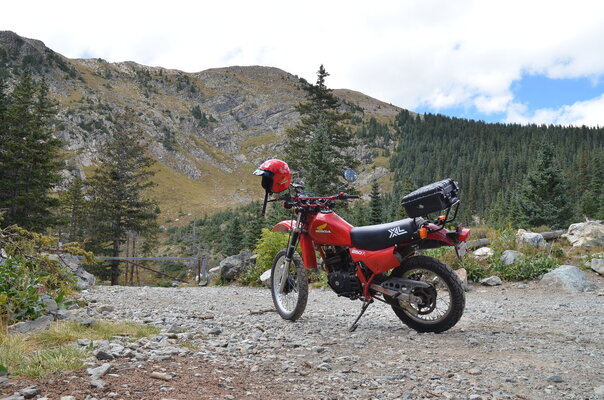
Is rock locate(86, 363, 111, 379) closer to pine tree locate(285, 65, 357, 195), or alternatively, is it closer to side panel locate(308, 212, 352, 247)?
side panel locate(308, 212, 352, 247)

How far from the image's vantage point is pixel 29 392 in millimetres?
2395

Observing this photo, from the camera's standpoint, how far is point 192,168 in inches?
7648

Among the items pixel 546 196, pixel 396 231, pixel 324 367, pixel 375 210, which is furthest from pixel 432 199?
pixel 546 196

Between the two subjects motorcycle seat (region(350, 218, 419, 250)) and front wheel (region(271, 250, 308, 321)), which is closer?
motorcycle seat (region(350, 218, 419, 250))

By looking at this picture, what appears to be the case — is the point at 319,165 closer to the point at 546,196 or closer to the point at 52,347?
the point at 546,196

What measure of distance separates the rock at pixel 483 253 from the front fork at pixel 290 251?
6.86 meters

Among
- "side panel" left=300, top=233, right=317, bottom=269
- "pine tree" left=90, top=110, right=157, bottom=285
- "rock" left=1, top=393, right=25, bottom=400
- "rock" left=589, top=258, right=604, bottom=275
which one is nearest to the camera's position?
"rock" left=1, top=393, right=25, bottom=400

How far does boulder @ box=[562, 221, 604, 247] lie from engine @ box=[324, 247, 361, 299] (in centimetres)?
933

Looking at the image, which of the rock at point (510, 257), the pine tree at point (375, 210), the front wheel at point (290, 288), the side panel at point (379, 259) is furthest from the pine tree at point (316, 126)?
the side panel at point (379, 259)

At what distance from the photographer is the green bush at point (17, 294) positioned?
4086 millimetres

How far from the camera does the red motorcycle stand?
170 inches

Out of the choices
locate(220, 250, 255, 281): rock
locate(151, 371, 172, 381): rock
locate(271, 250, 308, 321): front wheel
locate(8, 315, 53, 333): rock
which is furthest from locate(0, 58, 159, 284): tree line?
locate(151, 371, 172, 381): rock

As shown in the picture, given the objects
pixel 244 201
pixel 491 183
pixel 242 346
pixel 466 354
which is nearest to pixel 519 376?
pixel 466 354

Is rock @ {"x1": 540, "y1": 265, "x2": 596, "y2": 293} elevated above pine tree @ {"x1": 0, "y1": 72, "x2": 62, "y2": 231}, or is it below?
below
